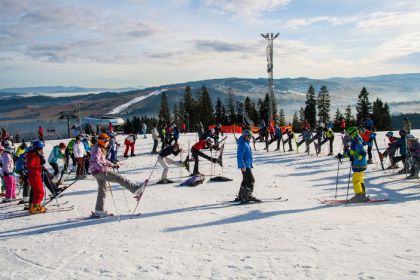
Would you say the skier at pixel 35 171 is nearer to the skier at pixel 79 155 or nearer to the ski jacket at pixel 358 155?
the skier at pixel 79 155

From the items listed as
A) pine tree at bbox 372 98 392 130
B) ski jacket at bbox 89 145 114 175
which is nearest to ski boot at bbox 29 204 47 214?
ski jacket at bbox 89 145 114 175

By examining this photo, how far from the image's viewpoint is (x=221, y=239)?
23.6 feet

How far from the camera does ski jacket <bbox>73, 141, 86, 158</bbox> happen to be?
16328 millimetres

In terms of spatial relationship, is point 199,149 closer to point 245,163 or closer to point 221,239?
point 245,163

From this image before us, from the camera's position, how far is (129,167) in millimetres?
19500

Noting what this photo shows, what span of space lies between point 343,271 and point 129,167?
49.9ft

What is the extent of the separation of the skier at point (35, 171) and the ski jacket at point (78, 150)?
6544mm

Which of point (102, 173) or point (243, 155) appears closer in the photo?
point (102, 173)

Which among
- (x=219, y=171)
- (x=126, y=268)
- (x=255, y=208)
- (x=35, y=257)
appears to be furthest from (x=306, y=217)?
(x=219, y=171)

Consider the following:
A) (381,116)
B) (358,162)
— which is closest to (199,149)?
(358,162)

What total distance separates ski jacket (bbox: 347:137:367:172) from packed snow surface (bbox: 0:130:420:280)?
37.4 inches

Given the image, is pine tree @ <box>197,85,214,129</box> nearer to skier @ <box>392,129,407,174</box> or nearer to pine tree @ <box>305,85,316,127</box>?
pine tree @ <box>305,85,316,127</box>

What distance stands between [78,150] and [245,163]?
9.15 meters

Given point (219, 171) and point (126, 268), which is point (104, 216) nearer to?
point (126, 268)
